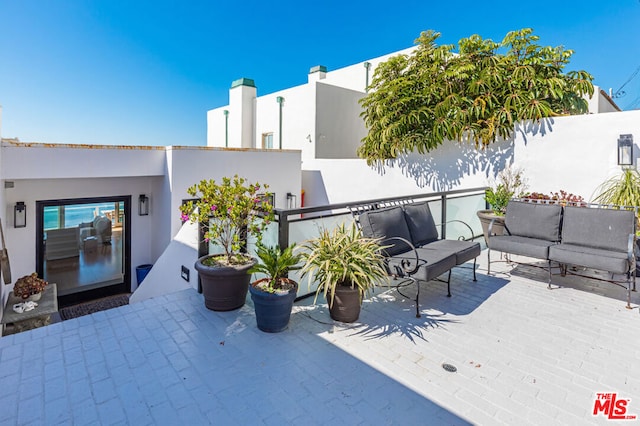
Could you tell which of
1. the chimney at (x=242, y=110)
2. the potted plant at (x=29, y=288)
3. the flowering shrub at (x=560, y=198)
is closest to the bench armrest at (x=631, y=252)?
the flowering shrub at (x=560, y=198)

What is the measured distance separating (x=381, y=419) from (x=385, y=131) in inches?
298

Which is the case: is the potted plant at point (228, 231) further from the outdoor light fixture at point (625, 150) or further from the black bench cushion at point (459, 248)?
the outdoor light fixture at point (625, 150)

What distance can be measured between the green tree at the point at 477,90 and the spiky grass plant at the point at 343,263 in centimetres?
523

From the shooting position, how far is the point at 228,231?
381 centimetres

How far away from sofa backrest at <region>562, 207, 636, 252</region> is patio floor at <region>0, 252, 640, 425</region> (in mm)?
706

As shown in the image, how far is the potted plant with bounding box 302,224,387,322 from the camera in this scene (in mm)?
3168

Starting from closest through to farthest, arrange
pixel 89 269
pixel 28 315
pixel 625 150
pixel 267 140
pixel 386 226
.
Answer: pixel 386 226
pixel 625 150
pixel 28 315
pixel 89 269
pixel 267 140

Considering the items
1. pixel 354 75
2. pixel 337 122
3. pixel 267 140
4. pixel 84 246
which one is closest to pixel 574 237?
pixel 337 122

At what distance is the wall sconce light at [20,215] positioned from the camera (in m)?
7.44

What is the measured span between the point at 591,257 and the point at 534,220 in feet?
3.39

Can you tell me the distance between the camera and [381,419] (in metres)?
2.07

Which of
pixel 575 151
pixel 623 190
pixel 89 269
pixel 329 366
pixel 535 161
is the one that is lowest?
pixel 89 269

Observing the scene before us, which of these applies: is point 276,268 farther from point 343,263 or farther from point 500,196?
point 500,196

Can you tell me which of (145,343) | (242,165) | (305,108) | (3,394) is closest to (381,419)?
(145,343)
